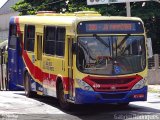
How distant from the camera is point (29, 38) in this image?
69.7 feet

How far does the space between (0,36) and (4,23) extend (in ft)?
8.25

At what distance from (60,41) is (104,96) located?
2754mm

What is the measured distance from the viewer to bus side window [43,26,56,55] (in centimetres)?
1817

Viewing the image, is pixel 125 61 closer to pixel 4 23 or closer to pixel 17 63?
pixel 17 63

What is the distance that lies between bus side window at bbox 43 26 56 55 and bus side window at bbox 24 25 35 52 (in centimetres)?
182

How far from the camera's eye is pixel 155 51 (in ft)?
133

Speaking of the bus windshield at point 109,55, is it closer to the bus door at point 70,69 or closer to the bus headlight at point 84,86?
the bus headlight at point 84,86

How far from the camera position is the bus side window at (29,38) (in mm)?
20781

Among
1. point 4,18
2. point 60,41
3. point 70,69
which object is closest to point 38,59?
point 60,41

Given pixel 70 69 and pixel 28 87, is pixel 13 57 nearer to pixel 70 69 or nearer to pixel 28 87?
pixel 28 87

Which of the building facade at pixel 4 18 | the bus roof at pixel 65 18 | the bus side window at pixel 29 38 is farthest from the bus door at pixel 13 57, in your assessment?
the building facade at pixel 4 18

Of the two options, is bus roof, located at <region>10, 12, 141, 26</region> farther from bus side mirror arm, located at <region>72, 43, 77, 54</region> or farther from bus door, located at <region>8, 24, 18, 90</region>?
bus door, located at <region>8, 24, 18, 90</region>

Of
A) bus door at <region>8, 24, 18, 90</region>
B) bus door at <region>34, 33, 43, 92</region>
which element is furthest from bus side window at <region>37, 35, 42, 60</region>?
bus door at <region>8, 24, 18, 90</region>

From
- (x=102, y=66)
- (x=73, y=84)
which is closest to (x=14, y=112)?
(x=73, y=84)
